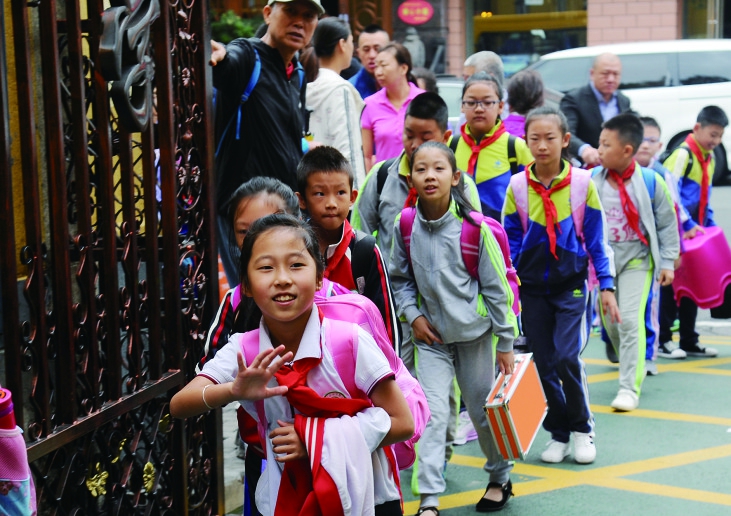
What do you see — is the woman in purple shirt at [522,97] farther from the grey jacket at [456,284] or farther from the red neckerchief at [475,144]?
the grey jacket at [456,284]

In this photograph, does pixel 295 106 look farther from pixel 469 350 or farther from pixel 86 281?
pixel 86 281

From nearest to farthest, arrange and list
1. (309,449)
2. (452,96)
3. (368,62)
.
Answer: (309,449) → (368,62) → (452,96)

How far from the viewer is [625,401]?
7.00m

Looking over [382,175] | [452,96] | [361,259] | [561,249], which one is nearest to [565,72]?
[452,96]

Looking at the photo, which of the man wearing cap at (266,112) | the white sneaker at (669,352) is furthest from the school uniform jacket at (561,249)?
the white sneaker at (669,352)

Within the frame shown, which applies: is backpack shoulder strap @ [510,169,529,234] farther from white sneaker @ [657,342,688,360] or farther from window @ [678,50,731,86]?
window @ [678,50,731,86]

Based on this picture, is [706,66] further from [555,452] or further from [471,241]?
[471,241]

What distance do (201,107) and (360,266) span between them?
0.93 metres

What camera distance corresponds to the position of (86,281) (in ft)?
A: 11.5

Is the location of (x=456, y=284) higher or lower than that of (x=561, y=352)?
higher

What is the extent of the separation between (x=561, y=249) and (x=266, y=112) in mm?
1758

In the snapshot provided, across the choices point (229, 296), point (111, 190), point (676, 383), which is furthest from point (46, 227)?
point (676, 383)

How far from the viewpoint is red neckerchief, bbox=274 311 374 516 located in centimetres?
294

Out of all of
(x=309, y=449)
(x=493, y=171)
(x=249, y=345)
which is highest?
(x=493, y=171)
